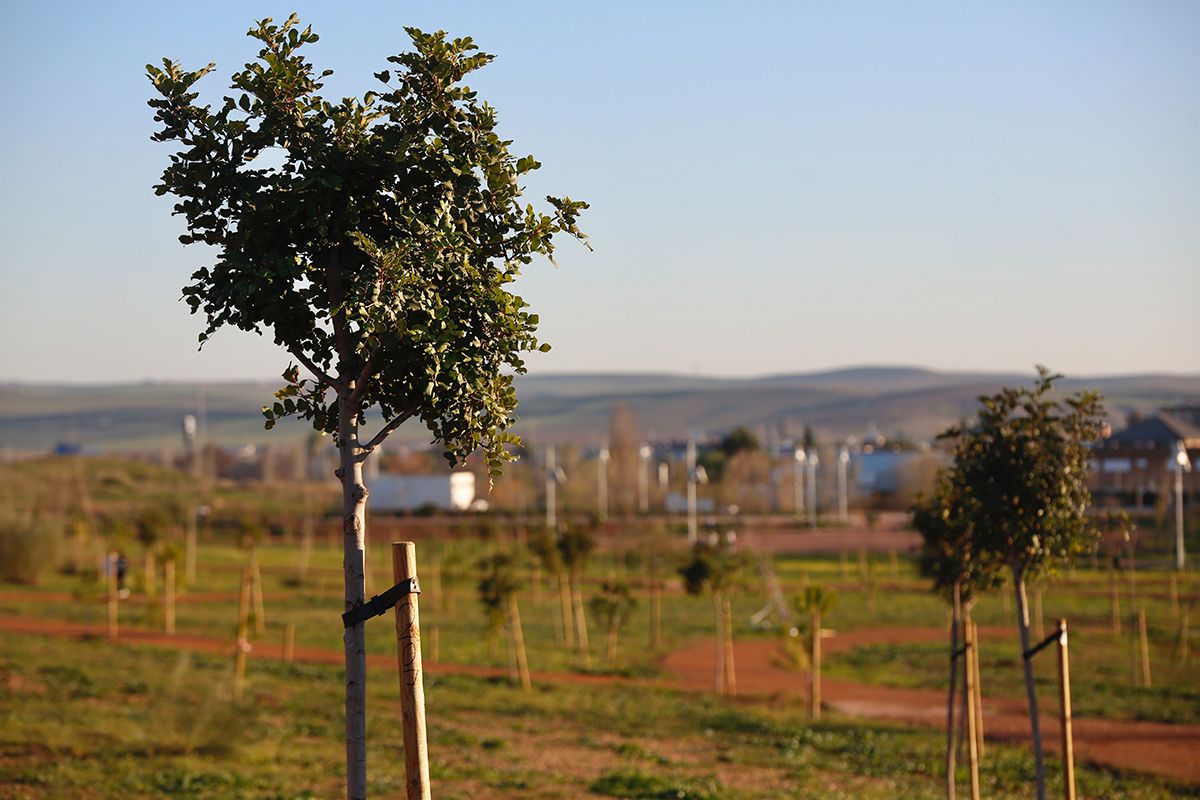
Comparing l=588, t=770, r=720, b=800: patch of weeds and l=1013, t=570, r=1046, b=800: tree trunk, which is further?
l=588, t=770, r=720, b=800: patch of weeds

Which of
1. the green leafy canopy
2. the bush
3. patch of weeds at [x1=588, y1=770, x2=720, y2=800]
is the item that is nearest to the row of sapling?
patch of weeds at [x1=588, y1=770, x2=720, y2=800]

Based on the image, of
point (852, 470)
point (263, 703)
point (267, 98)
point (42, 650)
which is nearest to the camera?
point (267, 98)

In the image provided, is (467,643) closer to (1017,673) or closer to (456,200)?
(1017,673)

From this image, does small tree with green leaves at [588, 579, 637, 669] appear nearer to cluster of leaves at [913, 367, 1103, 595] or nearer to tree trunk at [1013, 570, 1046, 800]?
cluster of leaves at [913, 367, 1103, 595]

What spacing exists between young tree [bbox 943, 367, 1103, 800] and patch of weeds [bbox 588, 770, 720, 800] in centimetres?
359

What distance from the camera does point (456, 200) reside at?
568 centimetres

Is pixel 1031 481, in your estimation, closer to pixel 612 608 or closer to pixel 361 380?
pixel 361 380

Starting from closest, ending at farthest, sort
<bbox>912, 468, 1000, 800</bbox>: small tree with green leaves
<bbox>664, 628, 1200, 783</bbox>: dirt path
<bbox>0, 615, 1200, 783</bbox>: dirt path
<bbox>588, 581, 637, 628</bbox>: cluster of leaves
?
<bbox>912, 468, 1000, 800</bbox>: small tree with green leaves, <bbox>664, 628, 1200, 783</bbox>: dirt path, <bbox>0, 615, 1200, 783</bbox>: dirt path, <bbox>588, 581, 637, 628</bbox>: cluster of leaves

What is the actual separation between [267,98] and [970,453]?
7.87m

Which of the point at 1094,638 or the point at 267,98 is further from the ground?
the point at 267,98

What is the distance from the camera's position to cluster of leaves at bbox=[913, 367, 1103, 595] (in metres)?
11.0

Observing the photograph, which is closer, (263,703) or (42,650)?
(263,703)

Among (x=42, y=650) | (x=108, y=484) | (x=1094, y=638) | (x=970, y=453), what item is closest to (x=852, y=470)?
(x=108, y=484)

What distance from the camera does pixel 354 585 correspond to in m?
5.69
